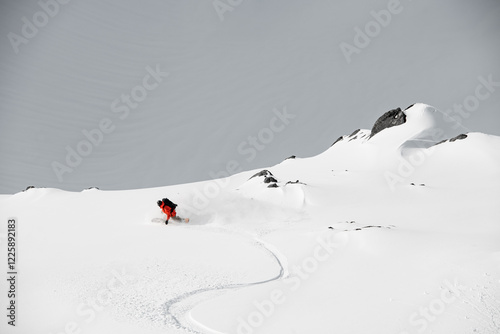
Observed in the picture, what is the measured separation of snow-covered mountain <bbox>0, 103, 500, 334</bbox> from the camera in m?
8.13

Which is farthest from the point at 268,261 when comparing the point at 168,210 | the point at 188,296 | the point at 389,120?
the point at 389,120

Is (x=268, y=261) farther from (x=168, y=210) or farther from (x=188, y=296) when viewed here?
(x=168, y=210)

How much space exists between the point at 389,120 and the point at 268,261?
4039 cm

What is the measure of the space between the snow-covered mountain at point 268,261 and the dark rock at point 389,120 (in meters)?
19.1

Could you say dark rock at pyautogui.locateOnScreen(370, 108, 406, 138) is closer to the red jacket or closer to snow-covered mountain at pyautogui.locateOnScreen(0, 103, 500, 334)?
snow-covered mountain at pyautogui.locateOnScreen(0, 103, 500, 334)

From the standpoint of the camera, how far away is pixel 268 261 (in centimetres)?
1335

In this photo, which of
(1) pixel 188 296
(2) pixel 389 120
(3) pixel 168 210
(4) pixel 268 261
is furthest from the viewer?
(2) pixel 389 120

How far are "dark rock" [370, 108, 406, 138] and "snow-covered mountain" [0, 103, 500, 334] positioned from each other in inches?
754

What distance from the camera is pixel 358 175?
3100 centimetres

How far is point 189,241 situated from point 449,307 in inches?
461

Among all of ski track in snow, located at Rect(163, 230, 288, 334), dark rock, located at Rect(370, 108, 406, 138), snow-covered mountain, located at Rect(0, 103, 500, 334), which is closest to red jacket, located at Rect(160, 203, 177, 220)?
snow-covered mountain, located at Rect(0, 103, 500, 334)

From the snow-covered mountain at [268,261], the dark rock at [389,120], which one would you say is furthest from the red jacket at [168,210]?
the dark rock at [389,120]

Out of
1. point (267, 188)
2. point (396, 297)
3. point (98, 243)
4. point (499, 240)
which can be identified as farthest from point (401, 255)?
point (267, 188)

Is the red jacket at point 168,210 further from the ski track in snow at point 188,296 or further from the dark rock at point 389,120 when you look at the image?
the dark rock at point 389,120
